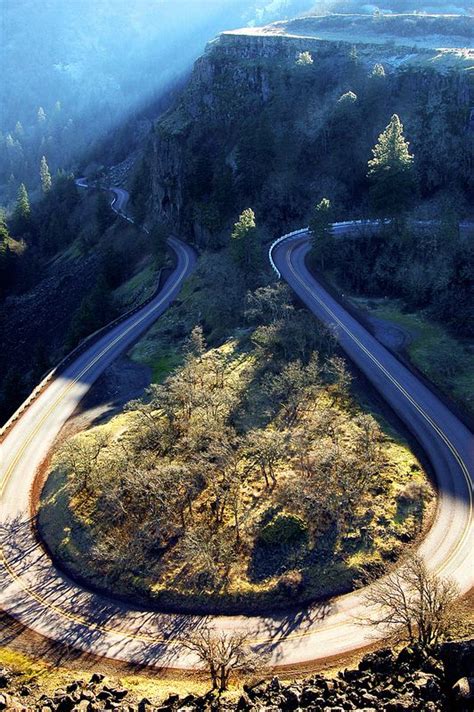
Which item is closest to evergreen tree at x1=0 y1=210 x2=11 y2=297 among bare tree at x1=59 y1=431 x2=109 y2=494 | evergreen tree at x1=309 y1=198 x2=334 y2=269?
evergreen tree at x1=309 y1=198 x2=334 y2=269

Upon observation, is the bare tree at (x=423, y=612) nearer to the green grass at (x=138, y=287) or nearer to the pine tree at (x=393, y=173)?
the pine tree at (x=393, y=173)

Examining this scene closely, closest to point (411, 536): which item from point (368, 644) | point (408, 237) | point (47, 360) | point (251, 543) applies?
point (368, 644)

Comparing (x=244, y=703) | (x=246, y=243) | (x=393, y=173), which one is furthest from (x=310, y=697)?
(x=393, y=173)

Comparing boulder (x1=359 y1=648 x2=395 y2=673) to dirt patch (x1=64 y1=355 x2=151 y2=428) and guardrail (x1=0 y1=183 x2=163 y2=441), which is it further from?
guardrail (x1=0 y1=183 x2=163 y2=441)

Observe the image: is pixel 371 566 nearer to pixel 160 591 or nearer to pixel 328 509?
pixel 328 509

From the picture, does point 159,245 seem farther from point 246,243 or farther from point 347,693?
point 347,693
